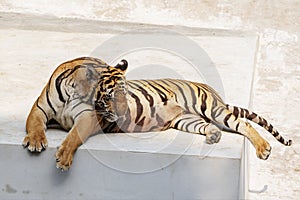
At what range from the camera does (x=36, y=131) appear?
3414 millimetres

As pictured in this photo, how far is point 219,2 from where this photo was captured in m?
6.36

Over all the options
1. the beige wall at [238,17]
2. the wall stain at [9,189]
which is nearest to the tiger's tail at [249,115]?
the wall stain at [9,189]

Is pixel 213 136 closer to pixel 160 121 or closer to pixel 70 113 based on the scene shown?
pixel 160 121

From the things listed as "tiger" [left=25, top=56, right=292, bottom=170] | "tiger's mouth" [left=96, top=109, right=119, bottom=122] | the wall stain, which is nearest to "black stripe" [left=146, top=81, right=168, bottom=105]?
"tiger" [left=25, top=56, right=292, bottom=170]

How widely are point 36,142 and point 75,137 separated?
0.58ft

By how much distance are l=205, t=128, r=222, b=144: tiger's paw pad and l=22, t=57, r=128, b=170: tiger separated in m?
0.40

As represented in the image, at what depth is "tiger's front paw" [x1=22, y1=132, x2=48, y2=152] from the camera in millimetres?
3356

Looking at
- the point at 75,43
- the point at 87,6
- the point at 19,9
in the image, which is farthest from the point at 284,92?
the point at 19,9

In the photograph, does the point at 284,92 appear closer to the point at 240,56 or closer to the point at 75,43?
the point at 240,56

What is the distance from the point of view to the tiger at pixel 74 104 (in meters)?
3.33

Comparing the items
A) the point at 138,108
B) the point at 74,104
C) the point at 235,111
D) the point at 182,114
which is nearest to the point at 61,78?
the point at 74,104

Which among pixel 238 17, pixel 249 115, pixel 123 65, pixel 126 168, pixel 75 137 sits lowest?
pixel 126 168

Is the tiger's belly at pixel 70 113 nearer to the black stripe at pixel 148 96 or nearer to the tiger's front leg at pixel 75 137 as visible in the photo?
the tiger's front leg at pixel 75 137

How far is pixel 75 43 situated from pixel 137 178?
6.97 ft
